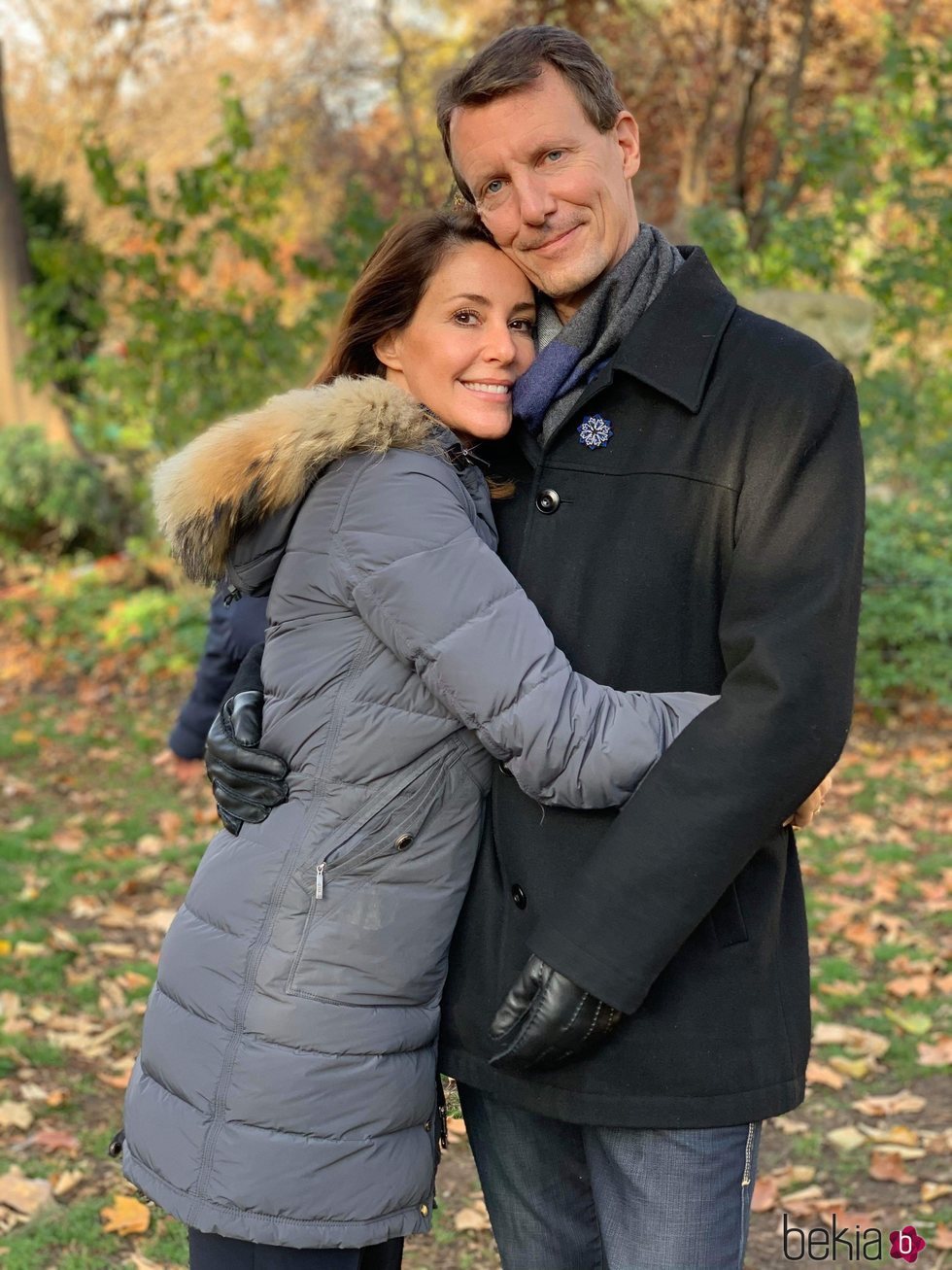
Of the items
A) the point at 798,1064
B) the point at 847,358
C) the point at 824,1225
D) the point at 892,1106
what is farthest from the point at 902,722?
the point at 798,1064

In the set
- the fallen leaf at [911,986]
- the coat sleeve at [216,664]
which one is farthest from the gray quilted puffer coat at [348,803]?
the fallen leaf at [911,986]

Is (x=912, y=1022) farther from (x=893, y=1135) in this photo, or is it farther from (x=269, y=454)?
(x=269, y=454)

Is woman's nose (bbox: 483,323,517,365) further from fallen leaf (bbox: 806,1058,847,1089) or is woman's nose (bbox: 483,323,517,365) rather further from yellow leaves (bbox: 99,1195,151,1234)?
fallen leaf (bbox: 806,1058,847,1089)

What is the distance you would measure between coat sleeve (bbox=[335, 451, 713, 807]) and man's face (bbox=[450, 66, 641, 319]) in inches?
19.2

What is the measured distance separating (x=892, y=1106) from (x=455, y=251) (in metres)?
3.15

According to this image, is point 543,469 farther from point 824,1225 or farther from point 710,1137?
point 824,1225

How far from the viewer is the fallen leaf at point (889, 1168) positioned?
12.3 ft

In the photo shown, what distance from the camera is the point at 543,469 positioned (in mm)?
2172

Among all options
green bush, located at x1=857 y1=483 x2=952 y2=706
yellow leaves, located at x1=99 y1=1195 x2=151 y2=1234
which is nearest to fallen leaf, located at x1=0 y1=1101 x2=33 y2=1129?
yellow leaves, located at x1=99 y1=1195 x2=151 y2=1234

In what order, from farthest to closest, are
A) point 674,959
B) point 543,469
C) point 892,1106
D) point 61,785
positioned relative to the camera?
point 61,785
point 892,1106
point 543,469
point 674,959

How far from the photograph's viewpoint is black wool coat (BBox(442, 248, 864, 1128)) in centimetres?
184

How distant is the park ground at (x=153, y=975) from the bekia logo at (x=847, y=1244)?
0.06 ft

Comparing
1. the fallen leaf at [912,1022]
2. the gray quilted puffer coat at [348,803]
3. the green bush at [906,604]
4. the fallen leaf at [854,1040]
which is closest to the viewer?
the gray quilted puffer coat at [348,803]

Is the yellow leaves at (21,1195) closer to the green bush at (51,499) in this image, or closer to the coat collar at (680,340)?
the coat collar at (680,340)
